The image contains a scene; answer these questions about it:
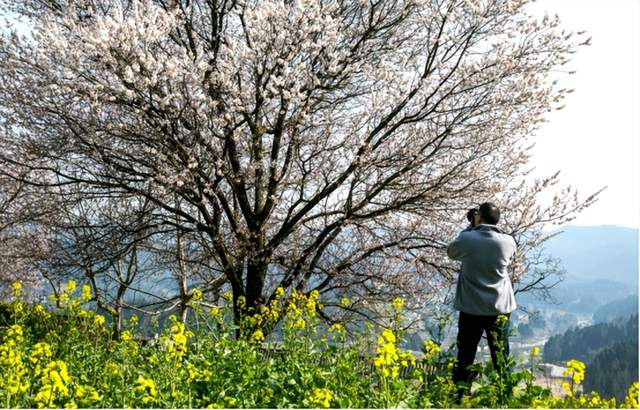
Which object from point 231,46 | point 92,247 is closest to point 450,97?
point 231,46

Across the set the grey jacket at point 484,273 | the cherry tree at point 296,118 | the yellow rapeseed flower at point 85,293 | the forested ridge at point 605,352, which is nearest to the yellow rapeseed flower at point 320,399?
the grey jacket at point 484,273

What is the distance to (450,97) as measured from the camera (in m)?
7.90

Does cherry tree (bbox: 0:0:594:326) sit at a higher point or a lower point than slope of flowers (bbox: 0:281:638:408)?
higher

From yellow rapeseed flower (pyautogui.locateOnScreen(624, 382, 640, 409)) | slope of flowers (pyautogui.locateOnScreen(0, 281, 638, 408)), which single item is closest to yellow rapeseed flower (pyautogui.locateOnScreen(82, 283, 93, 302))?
slope of flowers (pyautogui.locateOnScreen(0, 281, 638, 408))

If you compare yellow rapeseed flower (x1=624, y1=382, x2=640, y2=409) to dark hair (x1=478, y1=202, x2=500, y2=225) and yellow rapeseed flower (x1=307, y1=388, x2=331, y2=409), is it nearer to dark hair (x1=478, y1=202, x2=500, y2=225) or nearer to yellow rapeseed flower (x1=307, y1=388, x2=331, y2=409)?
dark hair (x1=478, y1=202, x2=500, y2=225)

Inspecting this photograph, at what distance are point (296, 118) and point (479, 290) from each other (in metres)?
3.78

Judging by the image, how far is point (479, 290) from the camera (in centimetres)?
473

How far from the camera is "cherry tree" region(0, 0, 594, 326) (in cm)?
675

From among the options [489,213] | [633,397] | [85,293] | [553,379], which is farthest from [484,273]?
[85,293]

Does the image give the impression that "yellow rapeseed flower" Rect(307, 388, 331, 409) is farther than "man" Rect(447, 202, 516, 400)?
No

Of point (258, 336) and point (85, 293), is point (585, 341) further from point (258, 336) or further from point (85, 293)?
point (85, 293)

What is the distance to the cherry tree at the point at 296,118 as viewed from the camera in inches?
266

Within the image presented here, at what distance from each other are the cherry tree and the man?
3104 millimetres

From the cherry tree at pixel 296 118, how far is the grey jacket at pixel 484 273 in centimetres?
308
